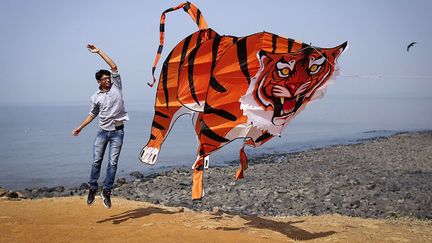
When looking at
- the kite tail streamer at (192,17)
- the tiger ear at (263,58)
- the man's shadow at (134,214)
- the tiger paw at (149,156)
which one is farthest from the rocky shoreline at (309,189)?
the tiger ear at (263,58)

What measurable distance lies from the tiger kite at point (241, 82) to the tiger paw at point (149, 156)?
1.20 m

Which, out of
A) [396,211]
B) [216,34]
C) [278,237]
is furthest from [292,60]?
[396,211]

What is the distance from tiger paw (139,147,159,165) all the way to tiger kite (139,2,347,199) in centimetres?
120

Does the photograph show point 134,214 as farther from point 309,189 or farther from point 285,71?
point 309,189

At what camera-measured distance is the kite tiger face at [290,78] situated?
285 inches

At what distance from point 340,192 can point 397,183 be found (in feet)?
12.1

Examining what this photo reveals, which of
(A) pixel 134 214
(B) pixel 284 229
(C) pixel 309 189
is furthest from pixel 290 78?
(C) pixel 309 189

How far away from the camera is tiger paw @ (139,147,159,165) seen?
9328mm

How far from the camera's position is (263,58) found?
7.05 m

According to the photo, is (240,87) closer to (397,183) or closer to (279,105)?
Result: (279,105)

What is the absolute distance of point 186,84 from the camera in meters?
8.80

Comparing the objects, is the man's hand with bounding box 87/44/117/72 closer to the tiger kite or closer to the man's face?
the man's face

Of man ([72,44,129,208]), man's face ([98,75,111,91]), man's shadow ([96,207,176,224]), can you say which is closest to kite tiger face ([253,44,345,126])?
man ([72,44,129,208])

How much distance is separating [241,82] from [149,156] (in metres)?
2.95
